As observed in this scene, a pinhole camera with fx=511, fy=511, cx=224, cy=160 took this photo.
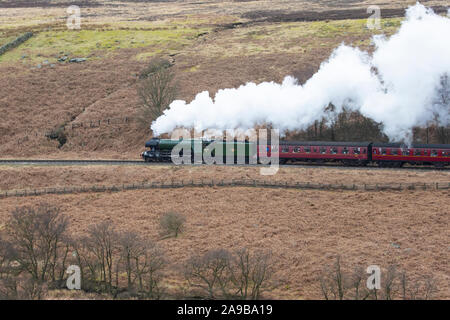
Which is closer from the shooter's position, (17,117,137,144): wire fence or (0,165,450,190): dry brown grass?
(0,165,450,190): dry brown grass

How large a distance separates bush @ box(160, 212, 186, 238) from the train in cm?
1492

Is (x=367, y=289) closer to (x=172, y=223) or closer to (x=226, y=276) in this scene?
(x=226, y=276)

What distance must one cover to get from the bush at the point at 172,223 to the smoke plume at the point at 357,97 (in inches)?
712

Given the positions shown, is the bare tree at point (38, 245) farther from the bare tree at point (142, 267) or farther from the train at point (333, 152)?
the train at point (333, 152)

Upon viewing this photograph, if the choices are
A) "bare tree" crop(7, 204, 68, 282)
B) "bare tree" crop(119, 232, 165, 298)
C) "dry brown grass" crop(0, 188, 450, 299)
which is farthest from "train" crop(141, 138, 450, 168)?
"bare tree" crop(7, 204, 68, 282)

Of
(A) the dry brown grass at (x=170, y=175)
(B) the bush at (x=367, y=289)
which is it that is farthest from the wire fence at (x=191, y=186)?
(B) the bush at (x=367, y=289)

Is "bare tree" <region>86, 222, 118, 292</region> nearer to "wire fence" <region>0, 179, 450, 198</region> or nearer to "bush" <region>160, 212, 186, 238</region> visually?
"bush" <region>160, 212, 186, 238</region>

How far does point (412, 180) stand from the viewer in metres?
51.6

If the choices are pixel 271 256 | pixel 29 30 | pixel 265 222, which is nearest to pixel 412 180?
pixel 265 222

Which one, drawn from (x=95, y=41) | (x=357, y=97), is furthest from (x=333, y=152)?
(x=95, y=41)

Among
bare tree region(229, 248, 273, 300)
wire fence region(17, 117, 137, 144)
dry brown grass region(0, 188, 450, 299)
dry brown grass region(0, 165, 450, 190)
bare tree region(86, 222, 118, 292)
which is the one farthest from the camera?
wire fence region(17, 117, 137, 144)

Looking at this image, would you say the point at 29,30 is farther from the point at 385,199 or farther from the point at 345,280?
the point at 345,280

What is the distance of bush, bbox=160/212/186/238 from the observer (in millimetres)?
46156

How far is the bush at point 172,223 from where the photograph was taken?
151ft
